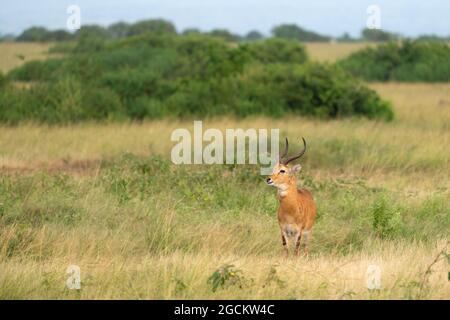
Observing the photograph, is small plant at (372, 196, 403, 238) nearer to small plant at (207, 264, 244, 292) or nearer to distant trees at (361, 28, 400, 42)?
small plant at (207, 264, 244, 292)

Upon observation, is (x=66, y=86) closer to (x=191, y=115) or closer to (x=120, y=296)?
(x=191, y=115)

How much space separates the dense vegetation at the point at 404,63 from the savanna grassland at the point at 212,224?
55.5 feet

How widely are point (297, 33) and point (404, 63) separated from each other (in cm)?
5347

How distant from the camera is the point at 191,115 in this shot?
20859mm

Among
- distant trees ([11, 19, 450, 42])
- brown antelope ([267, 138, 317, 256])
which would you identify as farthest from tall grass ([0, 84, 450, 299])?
distant trees ([11, 19, 450, 42])

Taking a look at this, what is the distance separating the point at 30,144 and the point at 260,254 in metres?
8.40

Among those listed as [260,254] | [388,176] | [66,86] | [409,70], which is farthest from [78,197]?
[409,70]

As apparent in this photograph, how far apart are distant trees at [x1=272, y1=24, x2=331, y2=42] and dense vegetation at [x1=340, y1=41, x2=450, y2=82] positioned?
1956 inches

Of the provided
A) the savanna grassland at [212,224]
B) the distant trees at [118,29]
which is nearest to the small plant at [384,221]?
the savanna grassland at [212,224]

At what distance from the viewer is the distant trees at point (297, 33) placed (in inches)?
3389

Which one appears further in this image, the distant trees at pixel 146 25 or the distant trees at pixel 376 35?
the distant trees at pixel 376 35

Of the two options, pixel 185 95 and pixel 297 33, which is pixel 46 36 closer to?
pixel 297 33

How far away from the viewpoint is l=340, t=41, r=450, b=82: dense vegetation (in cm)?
3284

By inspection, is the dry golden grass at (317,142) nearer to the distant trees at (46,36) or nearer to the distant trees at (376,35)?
the distant trees at (46,36)
